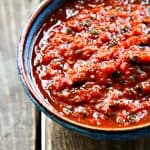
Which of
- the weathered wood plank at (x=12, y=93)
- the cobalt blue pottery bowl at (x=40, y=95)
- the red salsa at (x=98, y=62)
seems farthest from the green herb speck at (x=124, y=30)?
the weathered wood plank at (x=12, y=93)

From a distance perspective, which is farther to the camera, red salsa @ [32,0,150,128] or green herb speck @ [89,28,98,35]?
green herb speck @ [89,28,98,35]

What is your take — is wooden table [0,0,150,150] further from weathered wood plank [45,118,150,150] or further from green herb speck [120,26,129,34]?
green herb speck [120,26,129,34]

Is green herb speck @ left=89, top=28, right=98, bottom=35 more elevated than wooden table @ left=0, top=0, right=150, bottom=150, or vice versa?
green herb speck @ left=89, top=28, right=98, bottom=35

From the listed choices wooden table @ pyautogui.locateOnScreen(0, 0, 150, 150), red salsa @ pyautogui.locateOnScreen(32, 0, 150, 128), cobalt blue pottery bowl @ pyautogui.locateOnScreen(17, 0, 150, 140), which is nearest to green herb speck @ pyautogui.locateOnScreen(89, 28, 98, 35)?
red salsa @ pyautogui.locateOnScreen(32, 0, 150, 128)

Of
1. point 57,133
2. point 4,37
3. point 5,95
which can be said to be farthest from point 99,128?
point 4,37
